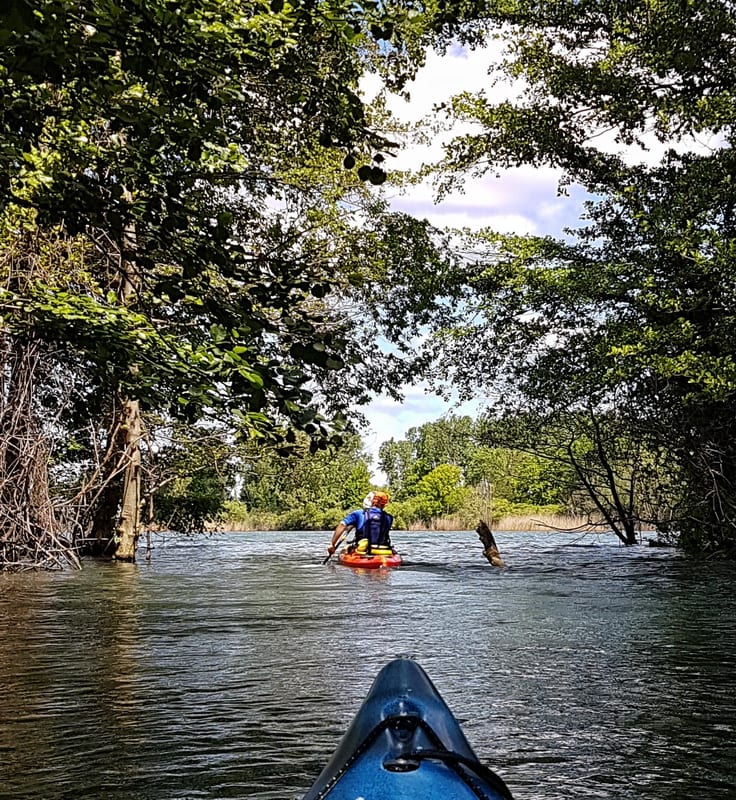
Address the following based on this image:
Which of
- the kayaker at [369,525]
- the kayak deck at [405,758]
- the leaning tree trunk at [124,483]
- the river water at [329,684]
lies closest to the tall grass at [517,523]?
the kayaker at [369,525]

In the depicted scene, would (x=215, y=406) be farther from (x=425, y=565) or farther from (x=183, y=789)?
(x=425, y=565)

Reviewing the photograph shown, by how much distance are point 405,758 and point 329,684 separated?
2953 mm

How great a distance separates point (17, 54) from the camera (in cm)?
230

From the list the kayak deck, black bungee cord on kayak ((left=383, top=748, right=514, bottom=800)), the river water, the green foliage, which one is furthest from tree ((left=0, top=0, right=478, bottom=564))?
the green foliage

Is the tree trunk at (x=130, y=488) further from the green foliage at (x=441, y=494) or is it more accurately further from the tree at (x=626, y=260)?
the green foliage at (x=441, y=494)

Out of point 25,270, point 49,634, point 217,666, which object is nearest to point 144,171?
point 217,666

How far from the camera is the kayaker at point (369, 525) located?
602 inches

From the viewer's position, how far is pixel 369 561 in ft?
48.8

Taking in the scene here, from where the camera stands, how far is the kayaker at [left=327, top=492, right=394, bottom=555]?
50.2 feet

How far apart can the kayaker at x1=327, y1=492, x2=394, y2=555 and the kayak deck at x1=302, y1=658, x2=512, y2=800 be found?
12377 millimetres

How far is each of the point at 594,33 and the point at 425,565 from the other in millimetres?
9883

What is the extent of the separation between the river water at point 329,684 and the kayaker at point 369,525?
14.5 ft

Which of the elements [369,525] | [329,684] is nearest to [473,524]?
[369,525]

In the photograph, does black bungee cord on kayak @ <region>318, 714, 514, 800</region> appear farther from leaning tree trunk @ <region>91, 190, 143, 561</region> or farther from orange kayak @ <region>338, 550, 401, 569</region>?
leaning tree trunk @ <region>91, 190, 143, 561</region>
